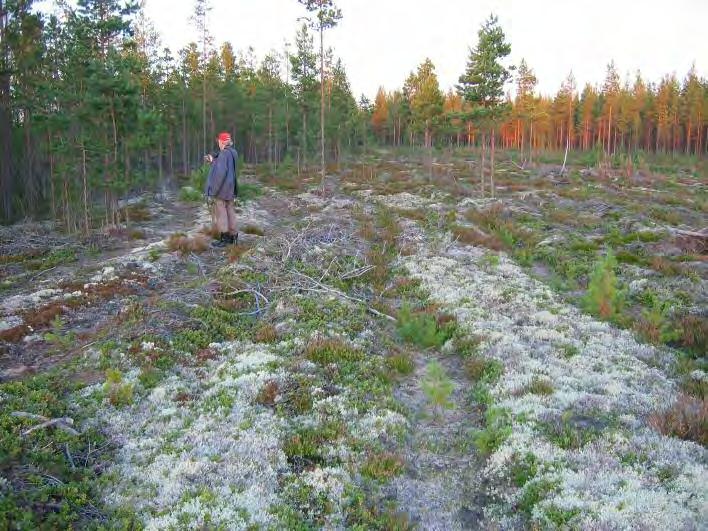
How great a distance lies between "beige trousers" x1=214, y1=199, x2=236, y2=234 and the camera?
16.4 meters

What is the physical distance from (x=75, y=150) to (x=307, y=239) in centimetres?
1350

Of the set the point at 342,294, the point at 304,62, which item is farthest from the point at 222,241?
the point at 304,62

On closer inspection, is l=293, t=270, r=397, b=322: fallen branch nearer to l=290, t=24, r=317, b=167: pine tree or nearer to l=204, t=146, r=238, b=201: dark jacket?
l=204, t=146, r=238, b=201: dark jacket

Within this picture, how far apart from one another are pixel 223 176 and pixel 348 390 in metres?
10.0

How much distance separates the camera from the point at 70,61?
2588 centimetres

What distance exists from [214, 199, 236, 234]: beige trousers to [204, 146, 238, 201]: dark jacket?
1.91 feet

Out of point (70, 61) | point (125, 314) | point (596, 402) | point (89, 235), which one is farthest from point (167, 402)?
point (70, 61)

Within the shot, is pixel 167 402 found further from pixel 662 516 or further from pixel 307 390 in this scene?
pixel 662 516

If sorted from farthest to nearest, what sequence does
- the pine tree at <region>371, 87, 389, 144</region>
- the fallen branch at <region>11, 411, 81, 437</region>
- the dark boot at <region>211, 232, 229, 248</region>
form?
the pine tree at <region>371, 87, 389, 144</region> → the dark boot at <region>211, 232, 229, 248</region> → the fallen branch at <region>11, 411, 81, 437</region>

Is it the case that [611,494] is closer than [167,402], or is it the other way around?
[611,494]

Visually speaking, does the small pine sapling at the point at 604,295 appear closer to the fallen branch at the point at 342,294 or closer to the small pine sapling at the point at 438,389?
the fallen branch at the point at 342,294

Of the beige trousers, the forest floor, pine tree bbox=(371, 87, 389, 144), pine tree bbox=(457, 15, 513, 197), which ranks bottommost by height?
the forest floor

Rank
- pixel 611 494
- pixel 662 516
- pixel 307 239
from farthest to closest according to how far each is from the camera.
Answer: pixel 307 239 → pixel 611 494 → pixel 662 516

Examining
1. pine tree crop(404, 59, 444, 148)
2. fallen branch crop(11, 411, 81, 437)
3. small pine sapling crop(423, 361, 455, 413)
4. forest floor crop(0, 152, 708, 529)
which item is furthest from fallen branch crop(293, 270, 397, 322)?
pine tree crop(404, 59, 444, 148)
